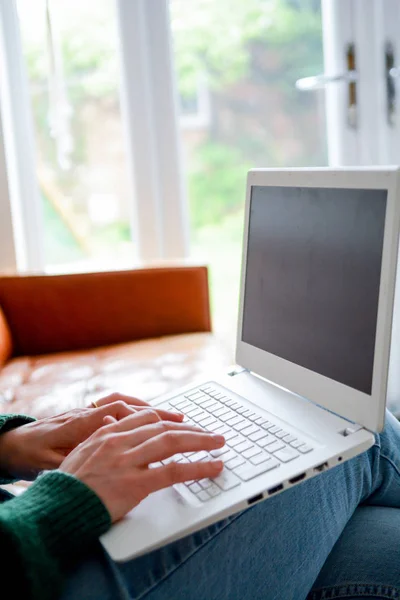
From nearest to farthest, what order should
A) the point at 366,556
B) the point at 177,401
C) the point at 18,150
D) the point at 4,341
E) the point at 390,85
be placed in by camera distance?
the point at 366,556 → the point at 177,401 → the point at 4,341 → the point at 390,85 → the point at 18,150

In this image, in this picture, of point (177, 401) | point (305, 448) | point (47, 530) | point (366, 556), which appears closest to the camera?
point (47, 530)

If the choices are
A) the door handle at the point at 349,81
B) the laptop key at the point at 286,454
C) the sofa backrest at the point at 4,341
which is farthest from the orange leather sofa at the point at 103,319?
the laptop key at the point at 286,454

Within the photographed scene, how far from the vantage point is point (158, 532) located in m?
0.74

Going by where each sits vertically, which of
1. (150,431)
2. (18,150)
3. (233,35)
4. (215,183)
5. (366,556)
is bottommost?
(366,556)

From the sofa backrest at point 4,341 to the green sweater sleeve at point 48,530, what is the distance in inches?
48.4

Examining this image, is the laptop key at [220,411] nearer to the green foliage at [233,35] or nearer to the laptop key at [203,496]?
the laptop key at [203,496]

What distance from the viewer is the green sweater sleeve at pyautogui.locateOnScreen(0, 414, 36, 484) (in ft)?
3.26

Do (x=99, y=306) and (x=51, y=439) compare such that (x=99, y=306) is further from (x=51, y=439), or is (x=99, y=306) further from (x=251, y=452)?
A: (x=251, y=452)

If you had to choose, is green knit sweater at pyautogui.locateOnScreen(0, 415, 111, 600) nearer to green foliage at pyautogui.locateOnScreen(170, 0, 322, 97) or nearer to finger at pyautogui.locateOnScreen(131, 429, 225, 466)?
finger at pyautogui.locateOnScreen(131, 429, 225, 466)

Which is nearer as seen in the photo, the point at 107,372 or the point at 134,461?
the point at 134,461

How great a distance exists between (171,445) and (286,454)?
0.45 feet

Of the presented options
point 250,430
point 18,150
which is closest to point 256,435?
point 250,430

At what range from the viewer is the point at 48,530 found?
0.74 m

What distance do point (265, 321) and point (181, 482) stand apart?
1.18 ft
